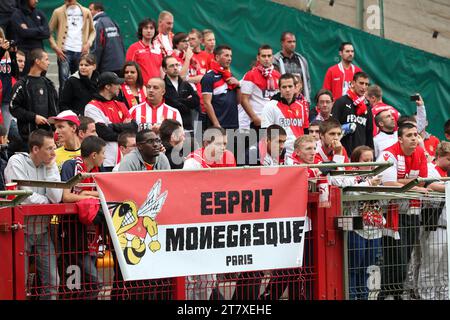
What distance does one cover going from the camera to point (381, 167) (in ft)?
30.1

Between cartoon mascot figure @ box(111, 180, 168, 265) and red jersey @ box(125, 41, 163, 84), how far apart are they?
290 inches

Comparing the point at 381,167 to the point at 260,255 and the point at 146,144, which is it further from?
the point at 146,144

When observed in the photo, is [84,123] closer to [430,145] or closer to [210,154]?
[210,154]

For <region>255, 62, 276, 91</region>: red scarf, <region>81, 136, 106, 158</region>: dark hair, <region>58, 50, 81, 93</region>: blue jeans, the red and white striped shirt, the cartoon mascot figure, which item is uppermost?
<region>58, 50, 81, 93</region>: blue jeans

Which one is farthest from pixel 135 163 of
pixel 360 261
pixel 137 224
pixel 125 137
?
pixel 360 261

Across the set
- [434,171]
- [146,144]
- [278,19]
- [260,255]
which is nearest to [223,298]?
[260,255]

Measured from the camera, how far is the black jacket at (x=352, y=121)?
1446 cm

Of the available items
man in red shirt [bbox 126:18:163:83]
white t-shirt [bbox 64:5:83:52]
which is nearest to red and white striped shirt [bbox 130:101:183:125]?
man in red shirt [bbox 126:18:163:83]

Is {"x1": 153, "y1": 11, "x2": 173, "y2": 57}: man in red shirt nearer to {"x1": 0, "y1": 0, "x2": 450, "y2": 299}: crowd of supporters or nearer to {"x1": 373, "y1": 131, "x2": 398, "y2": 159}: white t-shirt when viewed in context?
{"x1": 0, "y1": 0, "x2": 450, "y2": 299}: crowd of supporters

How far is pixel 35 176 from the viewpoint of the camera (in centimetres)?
896

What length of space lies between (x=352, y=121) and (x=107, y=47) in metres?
4.12

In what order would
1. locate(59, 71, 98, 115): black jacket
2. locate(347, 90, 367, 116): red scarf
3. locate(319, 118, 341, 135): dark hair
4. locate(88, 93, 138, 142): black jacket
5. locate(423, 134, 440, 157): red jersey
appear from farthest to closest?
locate(423, 134, 440, 157): red jersey → locate(347, 90, 367, 116): red scarf → locate(59, 71, 98, 115): black jacket → locate(88, 93, 138, 142): black jacket → locate(319, 118, 341, 135): dark hair

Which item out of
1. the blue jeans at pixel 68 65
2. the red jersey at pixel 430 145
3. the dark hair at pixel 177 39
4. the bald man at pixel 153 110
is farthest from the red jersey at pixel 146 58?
the red jersey at pixel 430 145

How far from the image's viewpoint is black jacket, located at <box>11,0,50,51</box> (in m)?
15.5
